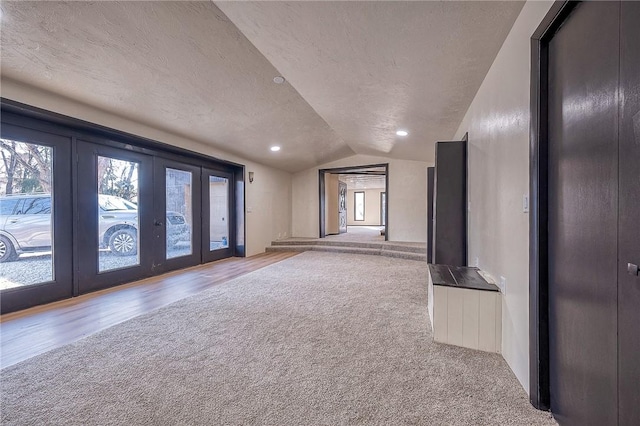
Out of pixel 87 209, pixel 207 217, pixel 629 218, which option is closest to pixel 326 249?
pixel 207 217

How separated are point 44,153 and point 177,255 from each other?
2.45 meters

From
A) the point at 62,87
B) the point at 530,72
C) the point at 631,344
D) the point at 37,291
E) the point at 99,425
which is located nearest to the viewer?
the point at 631,344

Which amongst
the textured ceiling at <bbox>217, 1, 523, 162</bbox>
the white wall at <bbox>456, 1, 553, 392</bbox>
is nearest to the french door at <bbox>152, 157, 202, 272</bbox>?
the textured ceiling at <bbox>217, 1, 523, 162</bbox>

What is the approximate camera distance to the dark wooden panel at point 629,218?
0.94 m

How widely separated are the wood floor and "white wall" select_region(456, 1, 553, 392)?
338cm

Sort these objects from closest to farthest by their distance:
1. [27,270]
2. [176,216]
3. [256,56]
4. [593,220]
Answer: [593,220] < [256,56] < [27,270] < [176,216]

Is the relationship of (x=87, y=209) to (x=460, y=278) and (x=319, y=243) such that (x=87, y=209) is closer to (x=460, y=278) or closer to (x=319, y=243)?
(x=460, y=278)

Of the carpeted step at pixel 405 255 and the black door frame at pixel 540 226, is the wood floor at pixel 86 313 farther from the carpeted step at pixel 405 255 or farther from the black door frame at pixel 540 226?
the carpeted step at pixel 405 255

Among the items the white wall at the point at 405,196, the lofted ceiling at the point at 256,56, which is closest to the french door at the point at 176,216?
the lofted ceiling at the point at 256,56

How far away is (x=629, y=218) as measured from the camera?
98 centimetres

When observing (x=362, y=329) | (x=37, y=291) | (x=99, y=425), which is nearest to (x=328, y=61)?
(x=362, y=329)

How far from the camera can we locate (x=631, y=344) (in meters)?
0.96

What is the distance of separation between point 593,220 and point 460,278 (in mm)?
1380

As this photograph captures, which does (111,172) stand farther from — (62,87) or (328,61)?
(328,61)
